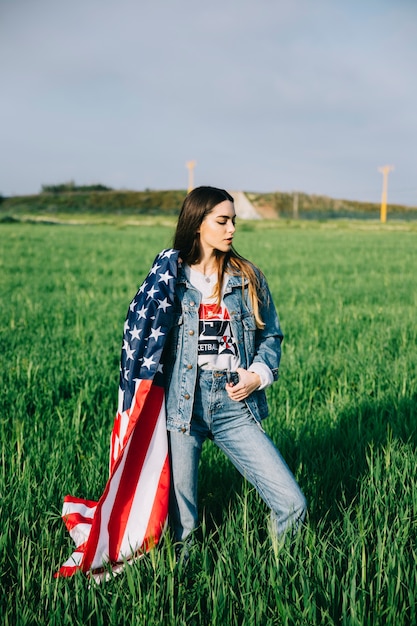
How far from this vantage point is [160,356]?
228 cm

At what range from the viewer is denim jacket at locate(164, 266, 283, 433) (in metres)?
2.30

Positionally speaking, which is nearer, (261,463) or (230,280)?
(261,463)

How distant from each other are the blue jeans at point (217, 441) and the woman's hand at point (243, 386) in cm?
7

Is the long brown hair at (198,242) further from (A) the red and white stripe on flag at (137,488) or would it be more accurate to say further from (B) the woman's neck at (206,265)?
(A) the red and white stripe on flag at (137,488)

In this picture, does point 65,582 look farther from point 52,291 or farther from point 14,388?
point 52,291

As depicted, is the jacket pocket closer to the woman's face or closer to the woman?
the woman

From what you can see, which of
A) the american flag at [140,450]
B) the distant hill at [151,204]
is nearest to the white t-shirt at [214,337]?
the american flag at [140,450]

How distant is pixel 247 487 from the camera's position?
9.31 feet

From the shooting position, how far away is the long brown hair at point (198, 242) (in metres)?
2.38

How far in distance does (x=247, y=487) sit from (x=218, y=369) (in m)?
0.79

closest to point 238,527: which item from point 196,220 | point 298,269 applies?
point 196,220

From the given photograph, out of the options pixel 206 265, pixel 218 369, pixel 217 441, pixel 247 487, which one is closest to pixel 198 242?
pixel 206 265

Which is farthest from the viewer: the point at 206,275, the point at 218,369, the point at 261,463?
the point at 206,275

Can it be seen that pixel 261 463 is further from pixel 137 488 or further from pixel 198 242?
pixel 198 242
